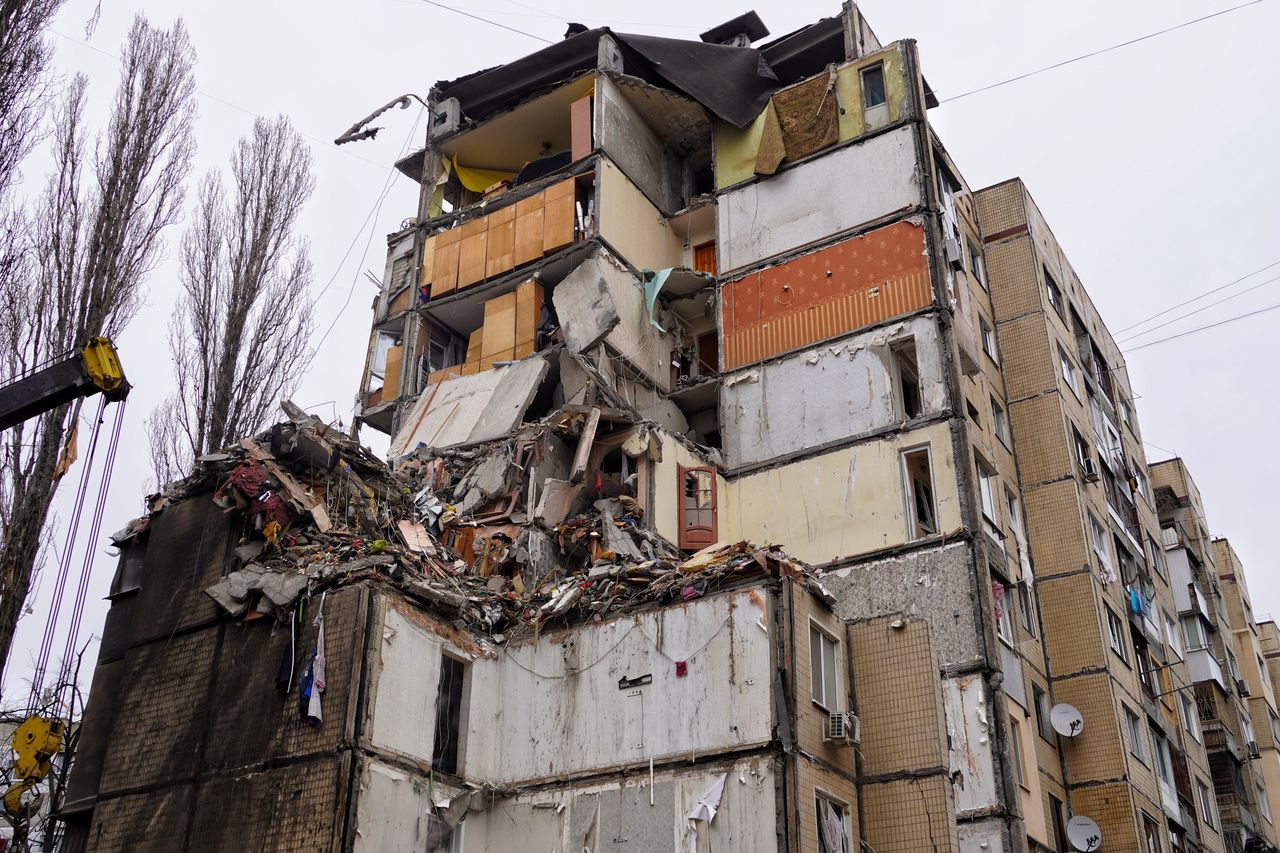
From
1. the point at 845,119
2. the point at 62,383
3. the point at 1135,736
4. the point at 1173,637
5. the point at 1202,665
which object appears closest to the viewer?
the point at 62,383

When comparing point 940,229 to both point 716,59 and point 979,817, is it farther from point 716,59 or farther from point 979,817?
point 979,817

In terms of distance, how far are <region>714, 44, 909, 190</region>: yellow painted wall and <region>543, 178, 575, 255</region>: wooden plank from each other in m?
4.11

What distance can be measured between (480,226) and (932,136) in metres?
12.0

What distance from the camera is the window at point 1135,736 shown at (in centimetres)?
2838

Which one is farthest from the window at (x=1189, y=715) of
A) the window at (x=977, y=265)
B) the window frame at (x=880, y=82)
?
the window frame at (x=880, y=82)

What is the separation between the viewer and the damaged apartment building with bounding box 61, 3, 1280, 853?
16.3 m

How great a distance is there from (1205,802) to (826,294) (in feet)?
63.2

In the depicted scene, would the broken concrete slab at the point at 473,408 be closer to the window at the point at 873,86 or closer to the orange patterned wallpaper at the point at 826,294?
the orange patterned wallpaper at the point at 826,294

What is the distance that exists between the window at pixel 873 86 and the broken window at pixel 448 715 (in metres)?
18.5

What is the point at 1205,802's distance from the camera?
34.5 m

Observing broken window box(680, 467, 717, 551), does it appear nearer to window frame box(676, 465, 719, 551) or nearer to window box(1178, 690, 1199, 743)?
window frame box(676, 465, 719, 551)

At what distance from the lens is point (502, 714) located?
714 inches

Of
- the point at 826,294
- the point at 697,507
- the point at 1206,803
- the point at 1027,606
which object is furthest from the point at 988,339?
the point at 1206,803

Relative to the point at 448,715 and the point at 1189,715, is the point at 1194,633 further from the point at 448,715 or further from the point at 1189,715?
the point at 448,715
